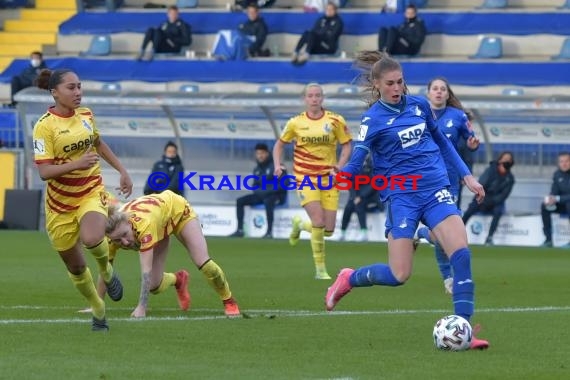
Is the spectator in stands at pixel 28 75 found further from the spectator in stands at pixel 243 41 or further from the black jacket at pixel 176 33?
the spectator in stands at pixel 243 41

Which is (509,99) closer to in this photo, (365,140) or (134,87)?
(134,87)

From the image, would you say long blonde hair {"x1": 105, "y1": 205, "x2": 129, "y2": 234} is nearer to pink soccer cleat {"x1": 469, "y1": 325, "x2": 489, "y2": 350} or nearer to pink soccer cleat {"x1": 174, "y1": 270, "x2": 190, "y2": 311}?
pink soccer cleat {"x1": 174, "y1": 270, "x2": 190, "y2": 311}

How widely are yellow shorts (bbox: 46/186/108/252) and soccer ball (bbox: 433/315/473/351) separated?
Answer: 2.94 meters

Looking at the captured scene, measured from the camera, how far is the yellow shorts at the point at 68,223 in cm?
1067

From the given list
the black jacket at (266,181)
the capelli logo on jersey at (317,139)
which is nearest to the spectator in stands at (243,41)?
the black jacket at (266,181)

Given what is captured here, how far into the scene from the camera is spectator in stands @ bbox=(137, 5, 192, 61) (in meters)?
33.0

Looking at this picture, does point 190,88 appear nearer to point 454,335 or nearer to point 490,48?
point 490,48

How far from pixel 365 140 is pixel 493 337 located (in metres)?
1.73

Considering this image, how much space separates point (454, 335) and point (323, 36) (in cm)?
2272

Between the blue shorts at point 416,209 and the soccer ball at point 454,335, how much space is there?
813 millimetres

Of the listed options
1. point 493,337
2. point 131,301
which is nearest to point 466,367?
point 493,337

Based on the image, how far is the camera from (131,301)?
43.9 feet

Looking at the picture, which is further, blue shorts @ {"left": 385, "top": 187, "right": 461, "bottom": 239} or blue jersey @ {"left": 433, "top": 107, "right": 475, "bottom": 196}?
blue jersey @ {"left": 433, "top": 107, "right": 475, "bottom": 196}

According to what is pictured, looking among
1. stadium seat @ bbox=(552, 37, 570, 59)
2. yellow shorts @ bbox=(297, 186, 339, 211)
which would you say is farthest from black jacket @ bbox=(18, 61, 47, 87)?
yellow shorts @ bbox=(297, 186, 339, 211)
